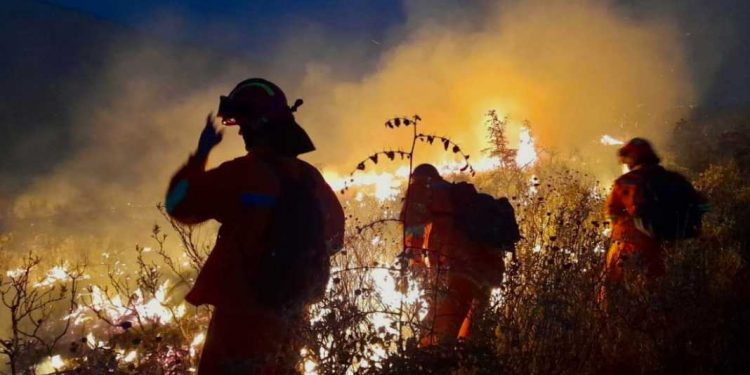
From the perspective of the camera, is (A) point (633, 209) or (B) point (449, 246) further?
(A) point (633, 209)

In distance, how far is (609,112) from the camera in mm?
27312

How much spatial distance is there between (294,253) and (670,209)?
345 cm

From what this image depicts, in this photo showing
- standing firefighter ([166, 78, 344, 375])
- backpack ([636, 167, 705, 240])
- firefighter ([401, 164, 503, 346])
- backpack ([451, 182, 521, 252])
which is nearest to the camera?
standing firefighter ([166, 78, 344, 375])

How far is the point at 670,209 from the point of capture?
425 centimetres

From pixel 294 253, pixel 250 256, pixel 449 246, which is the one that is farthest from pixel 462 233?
pixel 250 256

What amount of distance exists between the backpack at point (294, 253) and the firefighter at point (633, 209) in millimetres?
2835

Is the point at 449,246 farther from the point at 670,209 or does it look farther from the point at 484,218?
the point at 670,209

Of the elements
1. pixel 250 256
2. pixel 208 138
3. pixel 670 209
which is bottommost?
pixel 250 256

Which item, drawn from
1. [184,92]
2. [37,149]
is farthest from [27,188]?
[184,92]

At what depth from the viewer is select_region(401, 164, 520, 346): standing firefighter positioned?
3641 millimetres

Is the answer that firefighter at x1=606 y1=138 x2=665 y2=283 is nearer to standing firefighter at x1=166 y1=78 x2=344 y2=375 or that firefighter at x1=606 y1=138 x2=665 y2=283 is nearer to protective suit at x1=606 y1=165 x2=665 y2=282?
protective suit at x1=606 y1=165 x2=665 y2=282

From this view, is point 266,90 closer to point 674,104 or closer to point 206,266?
point 206,266

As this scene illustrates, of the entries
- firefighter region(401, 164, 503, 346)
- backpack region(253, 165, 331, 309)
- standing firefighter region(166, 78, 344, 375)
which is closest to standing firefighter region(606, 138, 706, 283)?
firefighter region(401, 164, 503, 346)

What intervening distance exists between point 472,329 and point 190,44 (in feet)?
470
